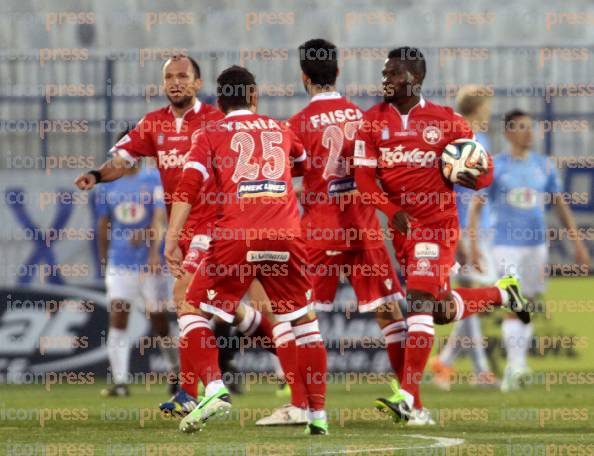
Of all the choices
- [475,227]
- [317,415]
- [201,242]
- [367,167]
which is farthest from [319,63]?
[475,227]

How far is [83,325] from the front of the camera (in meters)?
14.7

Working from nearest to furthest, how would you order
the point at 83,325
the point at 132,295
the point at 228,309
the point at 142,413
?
the point at 228,309 < the point at 142,413 < the point at 132,295 < the point at 83,325

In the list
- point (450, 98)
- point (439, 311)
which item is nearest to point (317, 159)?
point (439, 311)

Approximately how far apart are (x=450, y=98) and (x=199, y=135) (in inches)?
305

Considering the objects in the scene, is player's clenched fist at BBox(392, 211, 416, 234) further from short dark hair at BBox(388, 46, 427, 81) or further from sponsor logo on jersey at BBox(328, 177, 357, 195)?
short dark hair at BBox(388, 46, 427, 81)

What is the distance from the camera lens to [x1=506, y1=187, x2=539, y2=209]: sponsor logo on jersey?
13.7m

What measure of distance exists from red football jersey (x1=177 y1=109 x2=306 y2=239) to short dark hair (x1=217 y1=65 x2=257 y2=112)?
10 centimetres

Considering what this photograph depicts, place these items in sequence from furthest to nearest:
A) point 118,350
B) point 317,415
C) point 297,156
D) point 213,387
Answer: point 118,350 < point 297,156 < point 317,415 < point 213,387

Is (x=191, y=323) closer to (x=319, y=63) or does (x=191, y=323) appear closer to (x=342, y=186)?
(x=342, y=186)

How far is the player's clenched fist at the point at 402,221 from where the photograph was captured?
368 inches

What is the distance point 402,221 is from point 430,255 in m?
0.28

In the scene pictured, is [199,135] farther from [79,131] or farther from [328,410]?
[79,131]

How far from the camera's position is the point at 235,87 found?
8695 mm

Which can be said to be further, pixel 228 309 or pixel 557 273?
pixel 557 273
